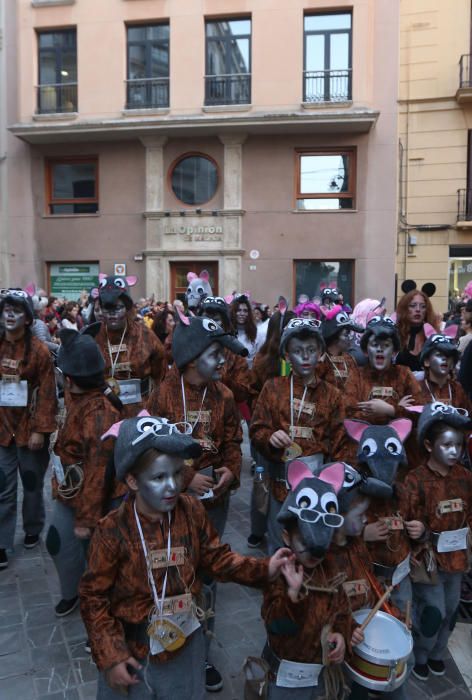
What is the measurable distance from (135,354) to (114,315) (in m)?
0.37

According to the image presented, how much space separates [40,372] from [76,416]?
1.24 meters

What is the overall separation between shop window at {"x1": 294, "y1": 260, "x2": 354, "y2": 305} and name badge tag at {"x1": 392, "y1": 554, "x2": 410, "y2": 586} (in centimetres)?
1347

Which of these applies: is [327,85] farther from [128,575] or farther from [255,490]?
[128,575]

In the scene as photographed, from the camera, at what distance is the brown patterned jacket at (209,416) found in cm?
344

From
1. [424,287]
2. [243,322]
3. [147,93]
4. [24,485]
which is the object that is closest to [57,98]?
[147,93]

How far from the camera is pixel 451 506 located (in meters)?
3.30

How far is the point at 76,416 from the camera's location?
365 centimetres

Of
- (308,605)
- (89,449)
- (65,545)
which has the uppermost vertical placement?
(89,449)

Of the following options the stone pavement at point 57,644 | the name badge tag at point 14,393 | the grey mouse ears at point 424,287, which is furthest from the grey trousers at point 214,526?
the grey mouse ears at point 424,287

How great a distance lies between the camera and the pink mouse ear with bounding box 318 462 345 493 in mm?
2463

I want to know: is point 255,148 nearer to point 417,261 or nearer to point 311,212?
point 311,212

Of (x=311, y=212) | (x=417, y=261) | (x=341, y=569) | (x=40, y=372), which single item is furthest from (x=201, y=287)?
(x=417, y=261)

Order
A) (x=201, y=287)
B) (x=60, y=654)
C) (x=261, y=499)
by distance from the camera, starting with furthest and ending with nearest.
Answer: (x=201, y=287) < (x=261, y=499) < (x=60, y=654)

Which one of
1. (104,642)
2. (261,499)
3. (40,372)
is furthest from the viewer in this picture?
(40,372)
